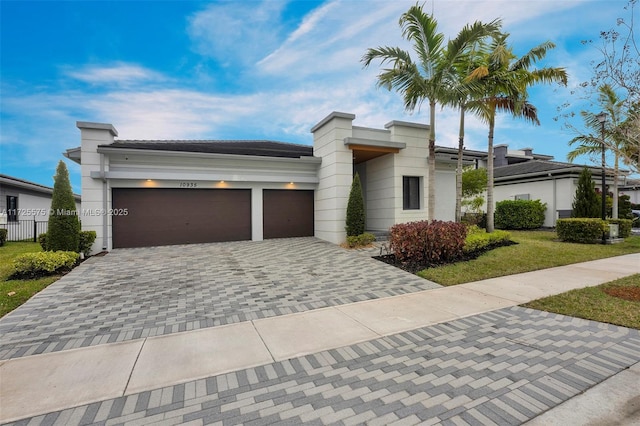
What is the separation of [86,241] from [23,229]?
1191 centimetres

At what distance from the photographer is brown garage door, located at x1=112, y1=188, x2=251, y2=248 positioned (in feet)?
38.5

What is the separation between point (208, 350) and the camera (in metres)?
3.60

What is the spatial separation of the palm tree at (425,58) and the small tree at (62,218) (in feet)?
35.7

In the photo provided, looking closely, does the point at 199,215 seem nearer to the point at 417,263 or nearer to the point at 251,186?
the point at 251,186

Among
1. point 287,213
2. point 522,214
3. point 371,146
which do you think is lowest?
point 522,214

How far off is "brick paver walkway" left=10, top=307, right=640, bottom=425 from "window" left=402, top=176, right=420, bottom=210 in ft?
32.7

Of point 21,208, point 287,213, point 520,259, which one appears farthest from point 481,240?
point 21,208

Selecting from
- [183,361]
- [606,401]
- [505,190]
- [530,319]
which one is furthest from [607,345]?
[505,190]

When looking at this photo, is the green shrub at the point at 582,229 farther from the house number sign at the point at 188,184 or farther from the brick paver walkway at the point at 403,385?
the house number sign at the point at 188,184

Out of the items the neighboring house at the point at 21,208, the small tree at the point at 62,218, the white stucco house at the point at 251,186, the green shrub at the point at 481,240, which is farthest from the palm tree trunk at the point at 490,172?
the neighboring house at the point at 21,208

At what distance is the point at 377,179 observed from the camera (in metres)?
14.3

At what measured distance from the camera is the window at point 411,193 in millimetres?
13594

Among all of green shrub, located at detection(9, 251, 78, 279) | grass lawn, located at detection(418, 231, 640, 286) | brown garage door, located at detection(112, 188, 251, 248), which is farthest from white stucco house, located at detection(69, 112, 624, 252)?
grass lawn, located at detection(418, 231, 640, 286)

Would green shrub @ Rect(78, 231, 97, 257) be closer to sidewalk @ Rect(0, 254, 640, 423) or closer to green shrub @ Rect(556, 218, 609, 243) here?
sidewalk @ Rect(0, 254, 640, 423)
